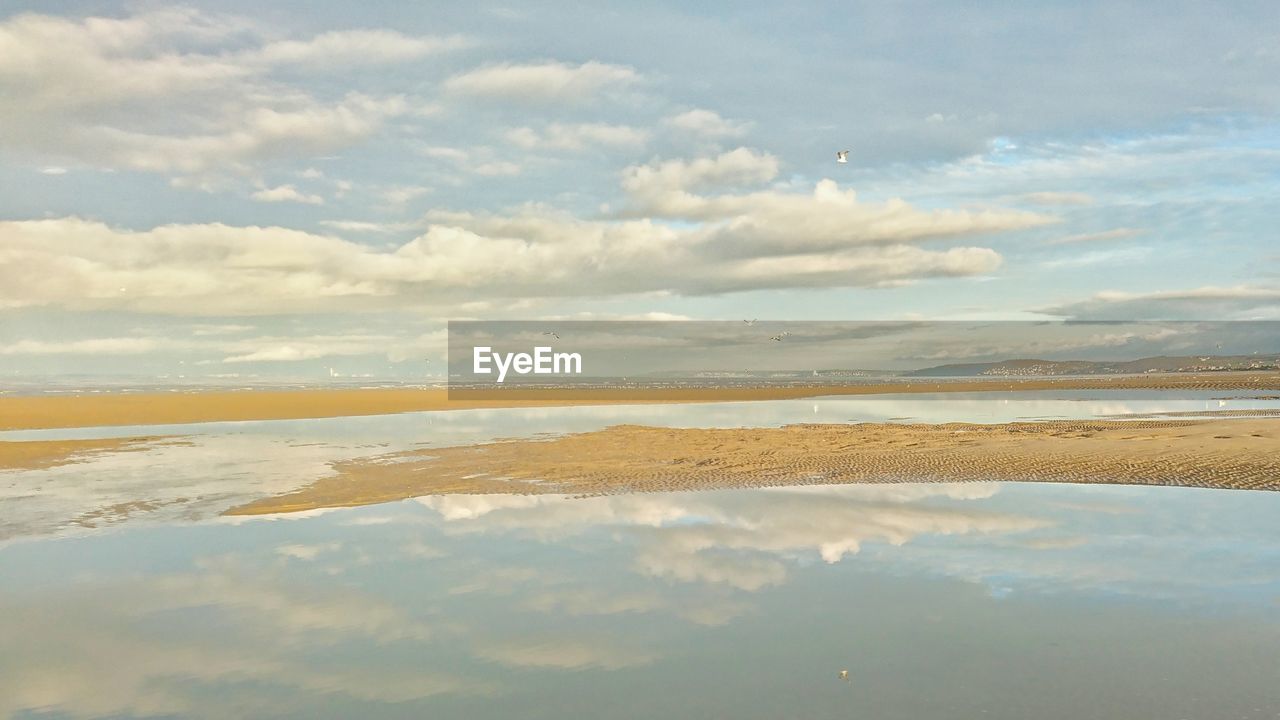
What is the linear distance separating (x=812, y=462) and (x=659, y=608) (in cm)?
1593

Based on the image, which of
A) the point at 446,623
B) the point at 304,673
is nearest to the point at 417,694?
the point at 304,673

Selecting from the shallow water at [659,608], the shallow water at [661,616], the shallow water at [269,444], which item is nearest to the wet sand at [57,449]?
the shallow water at [269,444]

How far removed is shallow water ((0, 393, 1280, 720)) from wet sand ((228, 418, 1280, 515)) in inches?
92.0

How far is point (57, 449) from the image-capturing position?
31672mm

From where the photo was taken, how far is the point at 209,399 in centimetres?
7031

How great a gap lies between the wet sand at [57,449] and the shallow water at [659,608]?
11.1 metres

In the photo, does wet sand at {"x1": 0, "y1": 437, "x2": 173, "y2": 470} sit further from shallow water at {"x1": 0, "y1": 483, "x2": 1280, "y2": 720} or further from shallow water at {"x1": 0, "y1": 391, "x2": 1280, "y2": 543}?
shallow water at {"x1": 0, "y1": 483, "x2": 1280, "y2": 720}

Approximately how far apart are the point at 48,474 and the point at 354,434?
14137 mm

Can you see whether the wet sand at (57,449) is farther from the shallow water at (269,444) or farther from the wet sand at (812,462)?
the wet sand at (812,462)

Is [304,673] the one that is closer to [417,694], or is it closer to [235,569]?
[417,694]

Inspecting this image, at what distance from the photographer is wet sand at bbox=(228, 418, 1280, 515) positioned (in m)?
20.9

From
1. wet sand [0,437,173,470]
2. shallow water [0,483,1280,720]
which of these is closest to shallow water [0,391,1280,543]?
wet sand [0,437,173,470]

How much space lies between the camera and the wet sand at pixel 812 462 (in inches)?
821

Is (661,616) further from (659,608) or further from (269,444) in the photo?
(269,444)
